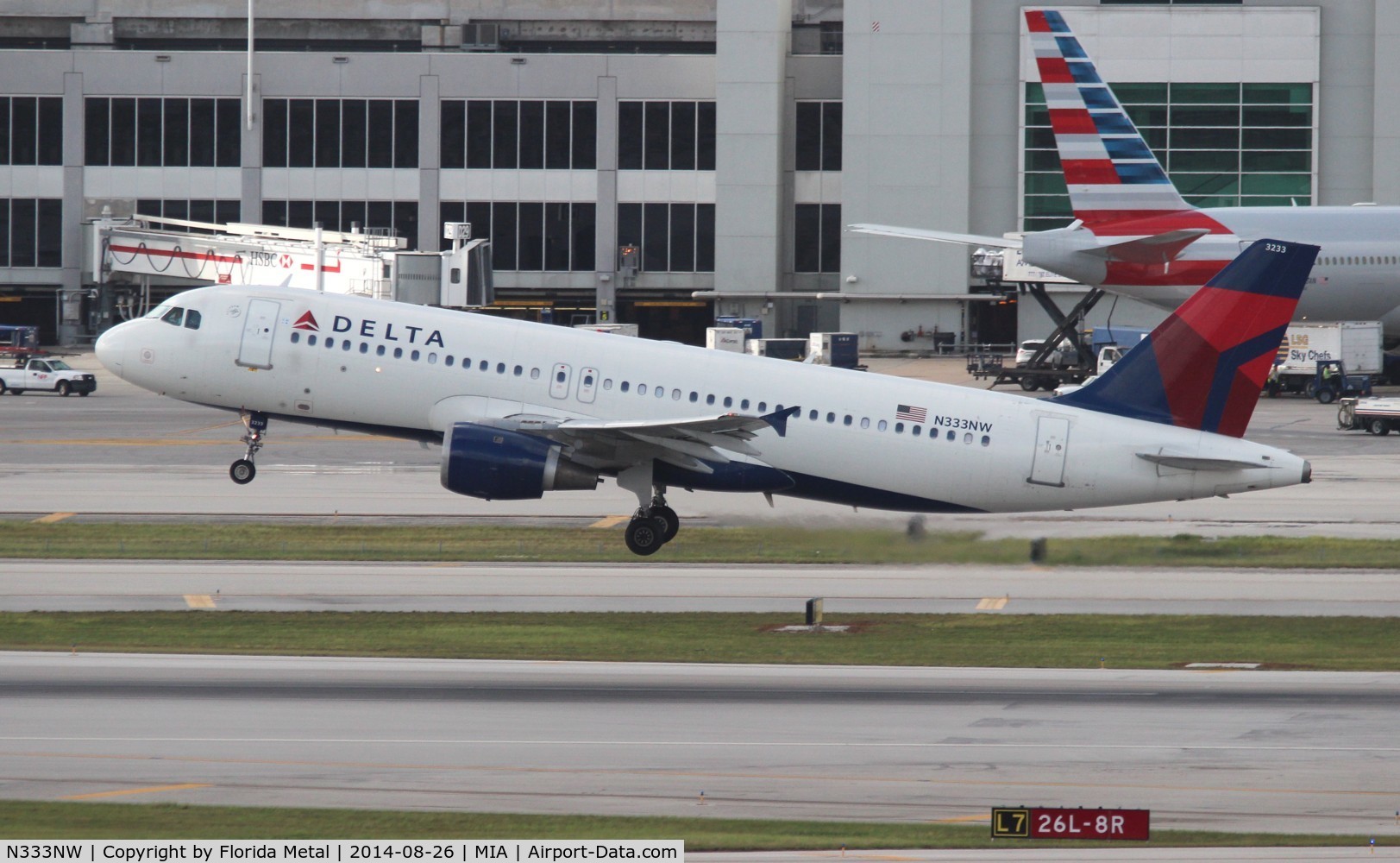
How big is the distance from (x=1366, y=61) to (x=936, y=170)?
27.8 m

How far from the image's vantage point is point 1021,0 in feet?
343

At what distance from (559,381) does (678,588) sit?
532cm

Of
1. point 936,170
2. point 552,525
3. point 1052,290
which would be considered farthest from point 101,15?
point 552,525

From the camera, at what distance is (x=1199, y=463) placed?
34.7 m

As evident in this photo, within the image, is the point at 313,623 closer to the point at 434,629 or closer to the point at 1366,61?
the point at 434,629

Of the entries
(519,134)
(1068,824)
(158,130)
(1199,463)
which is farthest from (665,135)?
(1068,824)

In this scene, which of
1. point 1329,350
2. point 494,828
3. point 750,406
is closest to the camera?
point 494,828

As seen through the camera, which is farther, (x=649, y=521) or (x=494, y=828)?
(x=649, y=521)

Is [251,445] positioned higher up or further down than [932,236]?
further down

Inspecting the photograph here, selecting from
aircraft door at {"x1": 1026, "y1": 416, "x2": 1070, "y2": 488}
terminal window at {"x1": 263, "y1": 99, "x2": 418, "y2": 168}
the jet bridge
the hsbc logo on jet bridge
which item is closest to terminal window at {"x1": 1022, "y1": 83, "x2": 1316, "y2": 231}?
the jet bridge

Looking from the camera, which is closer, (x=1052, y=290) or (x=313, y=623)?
(x=313, y=623)

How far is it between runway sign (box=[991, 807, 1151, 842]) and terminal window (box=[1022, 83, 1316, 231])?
293ft

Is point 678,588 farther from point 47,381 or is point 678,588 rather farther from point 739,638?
point 47,381

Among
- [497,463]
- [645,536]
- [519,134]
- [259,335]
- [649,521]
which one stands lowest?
[645,536]
